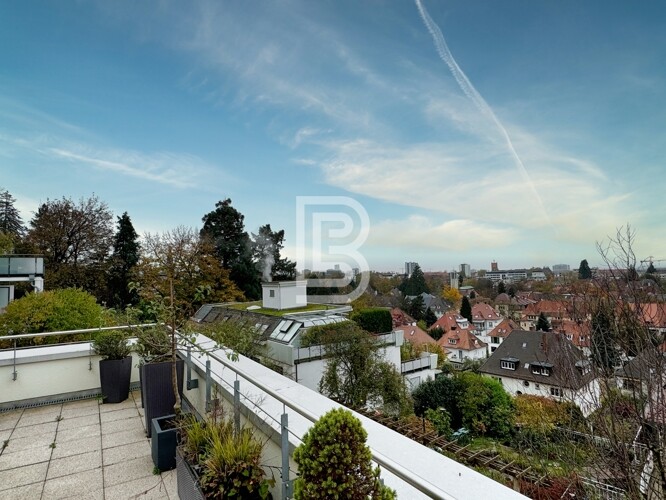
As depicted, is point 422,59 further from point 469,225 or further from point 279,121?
point 469,225

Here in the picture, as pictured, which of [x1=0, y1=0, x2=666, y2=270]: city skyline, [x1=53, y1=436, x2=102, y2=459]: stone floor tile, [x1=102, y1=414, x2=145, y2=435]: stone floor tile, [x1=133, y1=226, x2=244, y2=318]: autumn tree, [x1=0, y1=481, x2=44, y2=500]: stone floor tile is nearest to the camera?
[x1=0, y1=481, x2=44, y2=500]: stone floor tile

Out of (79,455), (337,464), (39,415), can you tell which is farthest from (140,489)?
(39,415)

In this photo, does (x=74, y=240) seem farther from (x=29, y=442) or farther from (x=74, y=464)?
(x=74, y=464)

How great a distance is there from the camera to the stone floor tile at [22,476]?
8.63ft

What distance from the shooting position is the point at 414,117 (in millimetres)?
16594

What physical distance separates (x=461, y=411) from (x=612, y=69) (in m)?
18.2

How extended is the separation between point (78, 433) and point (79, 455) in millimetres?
531

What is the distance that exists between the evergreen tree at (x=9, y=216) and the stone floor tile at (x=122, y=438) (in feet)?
117

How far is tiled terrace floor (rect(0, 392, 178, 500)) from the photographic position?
2.58 metres

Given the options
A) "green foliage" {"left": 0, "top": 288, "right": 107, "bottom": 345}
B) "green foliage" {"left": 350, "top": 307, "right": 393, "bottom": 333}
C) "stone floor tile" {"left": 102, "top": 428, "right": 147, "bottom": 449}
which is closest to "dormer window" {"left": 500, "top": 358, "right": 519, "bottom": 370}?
"green foliage" {"left": 350, "top": 307, "right": 393, "bottom": 333}

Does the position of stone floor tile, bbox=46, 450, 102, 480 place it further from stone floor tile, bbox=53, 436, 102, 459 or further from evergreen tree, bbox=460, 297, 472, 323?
evergreen tree, bbox=460, 297, 472, 323

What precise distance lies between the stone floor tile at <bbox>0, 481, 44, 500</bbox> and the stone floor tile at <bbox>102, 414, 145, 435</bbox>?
0.90 m

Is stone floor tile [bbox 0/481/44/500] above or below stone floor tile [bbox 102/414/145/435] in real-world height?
above

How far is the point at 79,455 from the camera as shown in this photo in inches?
121
